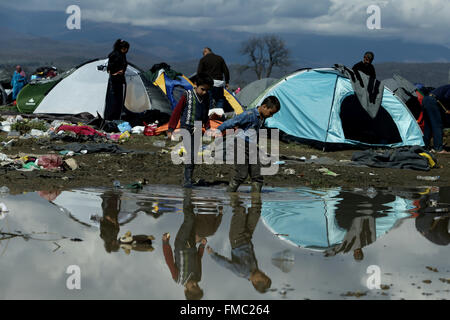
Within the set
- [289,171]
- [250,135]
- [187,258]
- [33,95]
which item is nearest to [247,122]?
[250,135]

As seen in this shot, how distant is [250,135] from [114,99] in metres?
8.58

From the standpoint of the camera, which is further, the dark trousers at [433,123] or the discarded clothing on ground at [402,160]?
the dark trousers at [433,123]

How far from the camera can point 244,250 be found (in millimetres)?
5875

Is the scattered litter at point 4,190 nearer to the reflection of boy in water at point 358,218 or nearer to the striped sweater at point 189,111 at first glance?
the striped sweater at point 189,111

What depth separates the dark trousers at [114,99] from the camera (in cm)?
1605

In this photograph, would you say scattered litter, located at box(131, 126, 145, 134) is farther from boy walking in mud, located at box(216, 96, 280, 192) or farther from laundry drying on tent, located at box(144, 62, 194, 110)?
boy walking in mud, located at box(216, 96, 280, 192)

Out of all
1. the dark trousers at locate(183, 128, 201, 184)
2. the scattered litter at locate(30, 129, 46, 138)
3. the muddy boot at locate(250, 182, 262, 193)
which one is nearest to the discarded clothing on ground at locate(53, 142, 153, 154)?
the scattered litter at locate(30, 129, 46, 138)

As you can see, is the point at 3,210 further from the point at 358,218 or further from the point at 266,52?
the point at 266,52

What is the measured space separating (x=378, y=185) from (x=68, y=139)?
21.8ft

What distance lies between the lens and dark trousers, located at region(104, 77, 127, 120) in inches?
632

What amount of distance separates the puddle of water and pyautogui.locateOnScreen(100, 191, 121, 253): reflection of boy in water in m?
0.01

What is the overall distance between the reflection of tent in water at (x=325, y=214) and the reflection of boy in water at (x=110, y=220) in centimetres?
163

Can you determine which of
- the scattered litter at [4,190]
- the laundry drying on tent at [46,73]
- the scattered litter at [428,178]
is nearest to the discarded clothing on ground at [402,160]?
the scattered litter at [428,178]

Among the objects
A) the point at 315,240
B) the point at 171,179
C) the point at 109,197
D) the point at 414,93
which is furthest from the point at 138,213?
the point at 414,93
